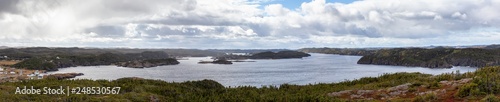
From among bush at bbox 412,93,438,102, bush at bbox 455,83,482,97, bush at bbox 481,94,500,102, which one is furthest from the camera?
bush at bbox 412,93,438,102

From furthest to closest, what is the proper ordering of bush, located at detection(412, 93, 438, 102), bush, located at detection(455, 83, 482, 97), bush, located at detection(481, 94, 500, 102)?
bush, located at detection(412, 93, 438, 102) < bush, located at detection(455, 83, 482, 97) < bush, located at detection(481, 94, 500, 102)

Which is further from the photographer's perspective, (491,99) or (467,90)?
(467,90)

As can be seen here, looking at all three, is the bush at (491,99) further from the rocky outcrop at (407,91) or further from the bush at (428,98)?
the rocky outcrop at (407,91)

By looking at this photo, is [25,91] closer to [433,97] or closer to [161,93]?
[161,93]

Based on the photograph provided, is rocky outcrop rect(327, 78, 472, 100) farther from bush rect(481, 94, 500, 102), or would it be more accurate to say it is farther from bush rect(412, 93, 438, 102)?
bush rect(481, 94, 500, 102)

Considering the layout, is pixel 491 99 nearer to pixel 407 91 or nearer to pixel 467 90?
pixel 467 90

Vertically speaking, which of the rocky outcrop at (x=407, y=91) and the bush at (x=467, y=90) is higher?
the bush at (x=467, y=90)

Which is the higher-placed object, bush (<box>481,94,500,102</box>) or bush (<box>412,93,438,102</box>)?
bush (<box>481,94,500,102</box>)

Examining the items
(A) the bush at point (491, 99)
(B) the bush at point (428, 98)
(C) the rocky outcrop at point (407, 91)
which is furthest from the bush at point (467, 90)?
(A) the bush at point (491, 99)

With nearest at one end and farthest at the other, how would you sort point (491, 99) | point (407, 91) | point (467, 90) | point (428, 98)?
point (491, 99), point (467, 90), point (428, 98), point (407, 91)

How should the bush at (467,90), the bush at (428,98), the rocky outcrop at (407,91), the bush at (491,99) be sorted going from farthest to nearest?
the rocky outcrop at (407,91) < the bush at (428,98) < the bush at (467,90) < the bush at (491,99)

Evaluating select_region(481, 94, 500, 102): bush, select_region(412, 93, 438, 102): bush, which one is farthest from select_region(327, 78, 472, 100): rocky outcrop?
select_region(481, 94, 500, 102): bush

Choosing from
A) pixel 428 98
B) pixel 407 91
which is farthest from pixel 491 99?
pixel 407 91

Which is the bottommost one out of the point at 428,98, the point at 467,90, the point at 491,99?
the point at 428,98
